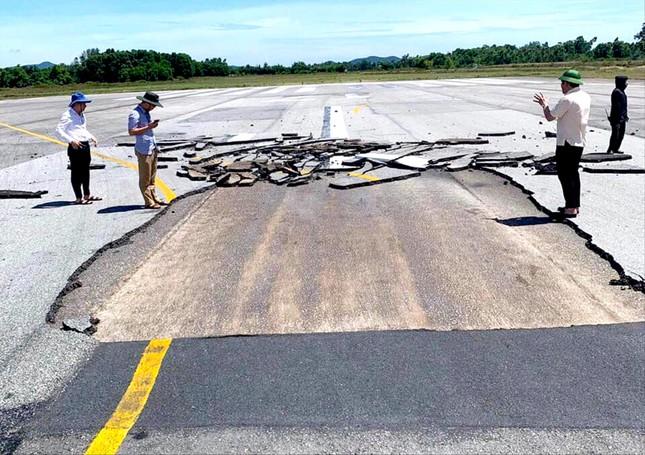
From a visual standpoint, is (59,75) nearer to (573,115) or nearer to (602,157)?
(602,157)

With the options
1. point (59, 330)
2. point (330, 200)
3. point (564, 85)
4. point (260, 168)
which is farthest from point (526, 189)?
point (59, 330)

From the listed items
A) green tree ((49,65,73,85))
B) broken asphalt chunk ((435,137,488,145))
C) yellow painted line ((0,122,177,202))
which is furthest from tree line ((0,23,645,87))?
broken asphalt chunk ((435,137,488,145))

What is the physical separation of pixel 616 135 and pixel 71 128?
37.6ft

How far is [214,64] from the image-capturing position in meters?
140

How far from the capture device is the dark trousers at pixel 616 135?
1350 cm

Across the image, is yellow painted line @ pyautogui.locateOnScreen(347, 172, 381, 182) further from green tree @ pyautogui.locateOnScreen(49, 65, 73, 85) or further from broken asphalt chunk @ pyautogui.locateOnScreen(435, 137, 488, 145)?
green tree @ pyautogui.locateOnScreen(49, 65, 73, 85)

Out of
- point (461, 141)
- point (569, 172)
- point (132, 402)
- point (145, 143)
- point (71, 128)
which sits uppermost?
point (71, 128)

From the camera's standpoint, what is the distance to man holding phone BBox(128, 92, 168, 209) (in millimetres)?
9836

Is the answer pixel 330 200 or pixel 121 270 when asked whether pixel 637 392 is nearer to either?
pixel 121 270

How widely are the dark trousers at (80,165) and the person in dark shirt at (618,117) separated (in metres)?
11.1

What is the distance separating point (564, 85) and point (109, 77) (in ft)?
352

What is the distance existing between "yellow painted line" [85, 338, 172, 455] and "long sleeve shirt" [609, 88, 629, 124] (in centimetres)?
1193

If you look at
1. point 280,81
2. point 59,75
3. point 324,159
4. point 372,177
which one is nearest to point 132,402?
point 372,177

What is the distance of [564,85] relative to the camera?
8.72m
